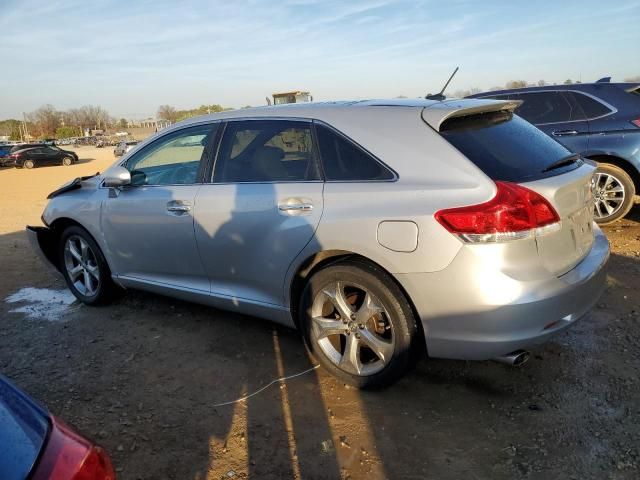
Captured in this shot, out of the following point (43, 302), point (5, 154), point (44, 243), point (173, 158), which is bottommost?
point (43, 302)

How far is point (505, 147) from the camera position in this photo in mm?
3008

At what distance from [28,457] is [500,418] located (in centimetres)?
235

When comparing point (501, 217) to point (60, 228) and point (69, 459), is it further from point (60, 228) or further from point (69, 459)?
point (60, 228)

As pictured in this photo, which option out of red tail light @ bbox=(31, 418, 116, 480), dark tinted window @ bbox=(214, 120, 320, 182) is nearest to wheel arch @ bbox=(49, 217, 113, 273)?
dark tinted window @ bbox=(214, 120, 320, 182)

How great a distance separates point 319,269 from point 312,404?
79 cm

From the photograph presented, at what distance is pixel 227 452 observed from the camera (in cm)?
271

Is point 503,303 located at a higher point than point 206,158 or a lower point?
lower

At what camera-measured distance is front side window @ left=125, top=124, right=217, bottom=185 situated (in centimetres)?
392

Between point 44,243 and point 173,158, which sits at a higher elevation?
point 173,158

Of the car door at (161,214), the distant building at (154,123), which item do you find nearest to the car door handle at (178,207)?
the car door at (161,214)

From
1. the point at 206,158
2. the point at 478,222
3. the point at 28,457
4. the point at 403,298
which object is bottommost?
the point at 403,298

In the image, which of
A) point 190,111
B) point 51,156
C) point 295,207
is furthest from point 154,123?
point 295,207

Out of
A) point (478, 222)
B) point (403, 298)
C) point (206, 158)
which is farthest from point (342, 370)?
point (206, 158)

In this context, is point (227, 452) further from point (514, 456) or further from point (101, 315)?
point (101, 315)
